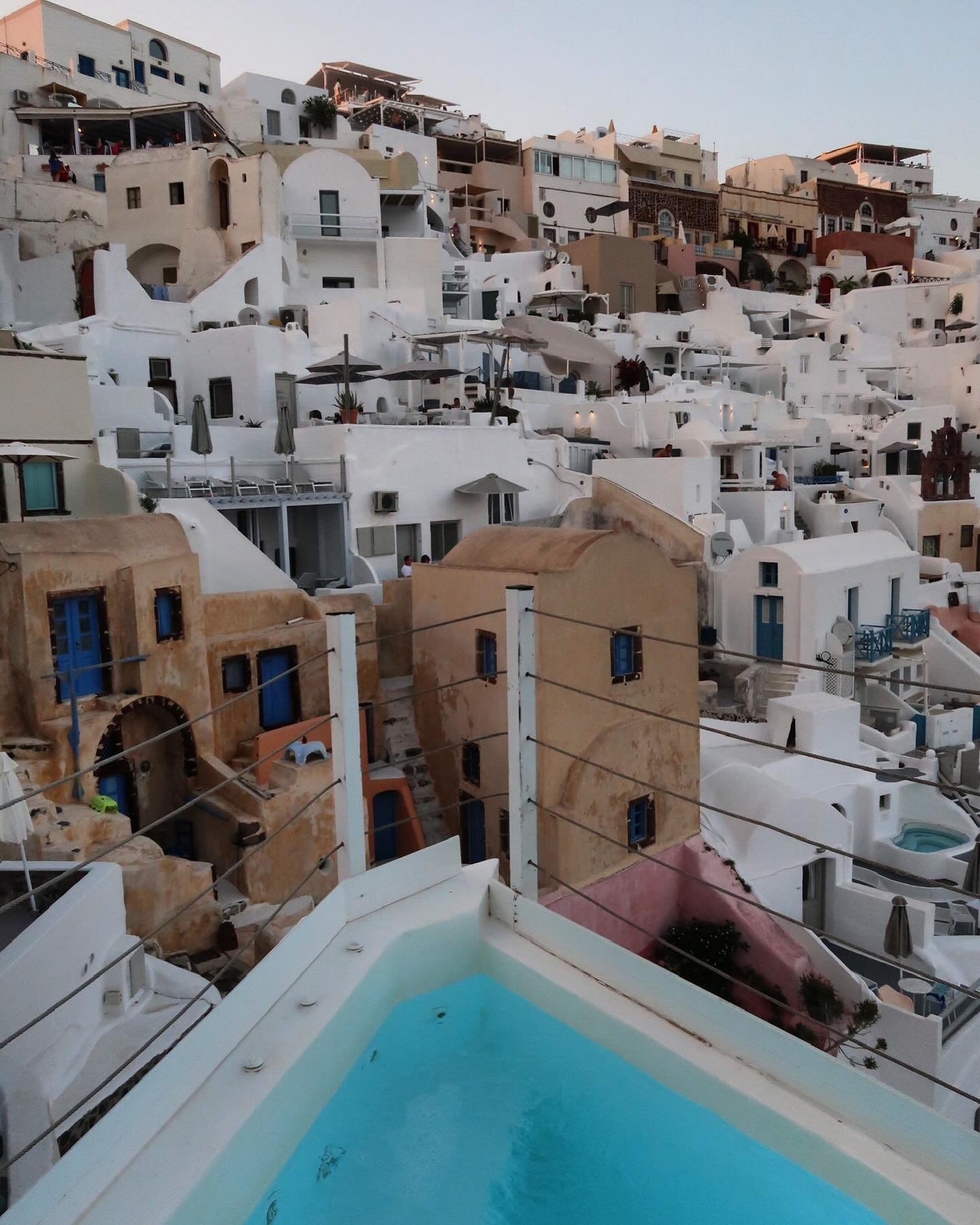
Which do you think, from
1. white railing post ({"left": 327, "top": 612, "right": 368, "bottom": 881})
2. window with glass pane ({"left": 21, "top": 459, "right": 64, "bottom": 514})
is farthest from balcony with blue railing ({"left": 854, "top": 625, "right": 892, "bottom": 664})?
white railing post ({"left": 327, "top": 612, "right": 368, "bottom": 881})

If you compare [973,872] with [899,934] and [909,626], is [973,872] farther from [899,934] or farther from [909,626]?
[909,626]

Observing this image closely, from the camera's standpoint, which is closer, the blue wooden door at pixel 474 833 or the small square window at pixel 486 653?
the small square window at pixel 486 653

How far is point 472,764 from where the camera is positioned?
46.1ft

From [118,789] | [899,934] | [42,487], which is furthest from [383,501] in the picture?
[899,934]

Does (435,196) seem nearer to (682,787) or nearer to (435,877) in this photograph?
(682,787)

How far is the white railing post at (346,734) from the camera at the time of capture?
13.2 feet

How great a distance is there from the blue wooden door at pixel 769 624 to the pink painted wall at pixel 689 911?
32.7 feet

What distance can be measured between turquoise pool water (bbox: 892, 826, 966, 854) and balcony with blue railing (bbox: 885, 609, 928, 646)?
6.99 meters

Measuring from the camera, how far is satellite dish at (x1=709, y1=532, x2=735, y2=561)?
24625 millimetres

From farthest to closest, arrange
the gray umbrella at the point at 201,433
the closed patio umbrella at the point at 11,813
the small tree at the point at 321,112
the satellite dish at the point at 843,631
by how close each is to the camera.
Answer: the small tree at the point at 321,112 < the satellite dish at the point at 843,631 < the gray umbrella at the point at 201,433 < the closed patio umbrella at the point at 11,813

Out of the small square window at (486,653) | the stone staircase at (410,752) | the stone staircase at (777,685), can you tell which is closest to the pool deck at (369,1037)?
the small square window at (486,653)

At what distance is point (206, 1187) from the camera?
3.01 meters

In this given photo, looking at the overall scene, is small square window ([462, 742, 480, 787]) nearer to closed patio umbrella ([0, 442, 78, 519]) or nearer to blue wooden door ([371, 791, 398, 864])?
blue wooden door ([371, 791, 398, 864])

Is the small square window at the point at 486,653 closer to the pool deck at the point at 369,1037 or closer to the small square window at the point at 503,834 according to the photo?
the small square window at the point at 503,834
